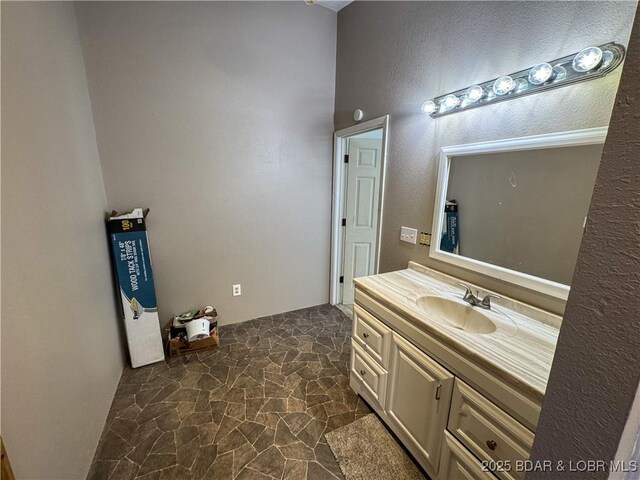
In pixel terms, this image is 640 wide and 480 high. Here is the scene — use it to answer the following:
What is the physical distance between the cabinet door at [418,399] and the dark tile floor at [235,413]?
1.35ft

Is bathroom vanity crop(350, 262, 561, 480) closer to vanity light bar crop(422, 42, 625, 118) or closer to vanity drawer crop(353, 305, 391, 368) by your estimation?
vanity drawer crop(353, 305, 391, 368)

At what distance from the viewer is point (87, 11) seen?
1852 mm

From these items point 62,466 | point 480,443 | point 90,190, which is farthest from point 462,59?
point 62,466

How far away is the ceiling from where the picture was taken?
250 cm

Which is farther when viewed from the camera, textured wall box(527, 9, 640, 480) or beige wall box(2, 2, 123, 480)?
beige wall box(2, 2, 123, 480)

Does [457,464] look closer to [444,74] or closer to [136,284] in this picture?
[444,74]

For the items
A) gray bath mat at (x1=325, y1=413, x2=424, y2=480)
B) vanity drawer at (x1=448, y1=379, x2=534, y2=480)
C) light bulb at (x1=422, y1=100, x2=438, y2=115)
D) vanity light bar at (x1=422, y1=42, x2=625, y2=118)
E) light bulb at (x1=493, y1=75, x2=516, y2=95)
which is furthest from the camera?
light bulb at (x1=422, y1=100, x2=438, y2=115)

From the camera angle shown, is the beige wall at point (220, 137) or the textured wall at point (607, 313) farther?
the beige wall at point (220, 137)

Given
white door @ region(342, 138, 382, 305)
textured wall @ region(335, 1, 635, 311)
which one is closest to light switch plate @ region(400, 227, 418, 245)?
textured wall @ region(335, 1, 635, 311)

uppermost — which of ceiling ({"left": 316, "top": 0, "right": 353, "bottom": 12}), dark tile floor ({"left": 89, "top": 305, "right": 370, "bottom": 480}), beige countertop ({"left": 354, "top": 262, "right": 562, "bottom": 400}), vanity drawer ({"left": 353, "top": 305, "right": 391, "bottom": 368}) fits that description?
ceiling ({"left": 316, "top": 0, "right": 353, "bottom": 12})

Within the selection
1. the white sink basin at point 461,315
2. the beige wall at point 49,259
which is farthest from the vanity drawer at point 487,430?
the beige wall at point 49,259

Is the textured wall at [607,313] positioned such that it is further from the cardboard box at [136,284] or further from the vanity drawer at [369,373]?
the cardboard box at [136,284]

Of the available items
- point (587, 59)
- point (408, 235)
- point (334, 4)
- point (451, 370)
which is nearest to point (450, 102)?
point (587, 59)

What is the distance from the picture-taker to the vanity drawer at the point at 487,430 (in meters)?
0.95
